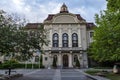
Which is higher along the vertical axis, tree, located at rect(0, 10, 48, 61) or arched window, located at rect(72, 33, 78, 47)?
arched window, located at rect(72, 33, 78, 47)

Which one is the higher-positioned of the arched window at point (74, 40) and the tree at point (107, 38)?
the arched window at point (74, 40)

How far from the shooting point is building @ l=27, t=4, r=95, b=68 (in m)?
65.1

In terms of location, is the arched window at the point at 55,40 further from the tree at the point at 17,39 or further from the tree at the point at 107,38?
the tree at the point at 17,39

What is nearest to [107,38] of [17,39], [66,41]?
[17,39]

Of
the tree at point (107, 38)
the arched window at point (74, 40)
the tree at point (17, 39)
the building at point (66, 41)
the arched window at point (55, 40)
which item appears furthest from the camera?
the arched window at point (74, 40)

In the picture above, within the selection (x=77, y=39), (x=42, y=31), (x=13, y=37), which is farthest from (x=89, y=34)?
(x=13, y=37)

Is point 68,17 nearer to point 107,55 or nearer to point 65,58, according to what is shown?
point 65,58

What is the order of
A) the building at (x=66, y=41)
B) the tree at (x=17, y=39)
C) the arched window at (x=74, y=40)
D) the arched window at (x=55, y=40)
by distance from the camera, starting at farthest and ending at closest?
1. the arched window at (x=74, y=40)
2. the arched window at (x=55, y=40)
3. the building at (x=66, y=41)
4. the tree at (x=17, y=39)

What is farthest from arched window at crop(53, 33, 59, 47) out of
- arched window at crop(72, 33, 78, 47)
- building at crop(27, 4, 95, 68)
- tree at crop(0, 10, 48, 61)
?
tree at crop(0, 10, 48, 61)

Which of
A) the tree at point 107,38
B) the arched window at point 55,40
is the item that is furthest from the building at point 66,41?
the tree at point 107,38

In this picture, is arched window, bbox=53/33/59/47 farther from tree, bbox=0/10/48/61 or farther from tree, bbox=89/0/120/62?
tree, bbox=0/10/48/61

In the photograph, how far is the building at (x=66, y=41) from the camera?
2562 inches

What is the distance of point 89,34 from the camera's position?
69062 millimetres

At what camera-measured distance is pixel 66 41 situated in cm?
6694
